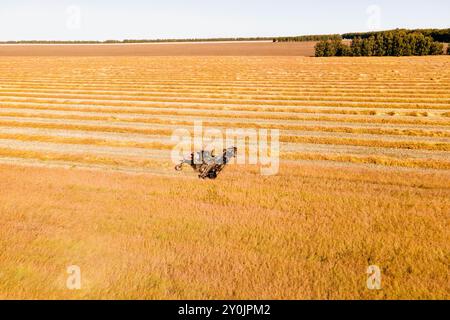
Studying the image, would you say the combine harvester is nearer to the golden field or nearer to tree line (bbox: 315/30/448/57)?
the golden field

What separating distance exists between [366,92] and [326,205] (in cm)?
2488

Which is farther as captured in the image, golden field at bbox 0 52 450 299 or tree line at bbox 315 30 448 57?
tree line at bbox 315 30 448 57

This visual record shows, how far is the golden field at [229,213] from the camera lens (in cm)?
662

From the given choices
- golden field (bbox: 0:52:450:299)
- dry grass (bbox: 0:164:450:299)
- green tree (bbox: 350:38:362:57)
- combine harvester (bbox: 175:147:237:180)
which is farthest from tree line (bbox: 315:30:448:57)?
dry grass (bbox: 0:164:450:299)

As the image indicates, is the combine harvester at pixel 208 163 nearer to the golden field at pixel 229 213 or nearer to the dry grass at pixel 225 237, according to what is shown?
the golden field at pixel 229 213

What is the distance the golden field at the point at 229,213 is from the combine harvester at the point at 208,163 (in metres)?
0.46

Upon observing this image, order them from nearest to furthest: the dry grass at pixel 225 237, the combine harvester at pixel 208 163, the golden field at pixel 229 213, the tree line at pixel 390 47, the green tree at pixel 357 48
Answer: the dry grass at pixel 225 237, the golden field at pixel 229 213, the combine harvester at pixel 208 163, the green tree at pixel 357 48, the tree line at pixel 390 47

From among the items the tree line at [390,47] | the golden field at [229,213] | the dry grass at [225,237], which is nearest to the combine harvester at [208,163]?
the golden field at [229,213]

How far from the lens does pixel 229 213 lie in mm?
9289

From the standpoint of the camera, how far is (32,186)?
37.6 ft

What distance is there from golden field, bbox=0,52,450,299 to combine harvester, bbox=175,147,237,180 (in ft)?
1.51

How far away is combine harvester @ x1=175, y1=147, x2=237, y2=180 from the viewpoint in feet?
41.3

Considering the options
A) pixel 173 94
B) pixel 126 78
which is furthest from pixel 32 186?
pixel 126 78
